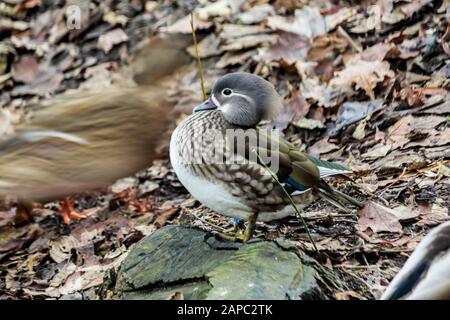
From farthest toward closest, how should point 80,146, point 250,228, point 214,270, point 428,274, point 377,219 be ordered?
point 80,146 < point 377,219 < point 250,228 < point 214,270 < point 428,274

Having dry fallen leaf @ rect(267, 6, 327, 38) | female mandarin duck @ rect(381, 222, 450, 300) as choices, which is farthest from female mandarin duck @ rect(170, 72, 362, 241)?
dry fallen leaf @ rect(267, 6, 327, 38)

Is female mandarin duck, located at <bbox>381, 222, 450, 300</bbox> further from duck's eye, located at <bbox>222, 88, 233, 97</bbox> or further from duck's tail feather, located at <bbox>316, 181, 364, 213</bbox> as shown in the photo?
duck's eye, located at <bbox>222, 88, 233, 97</bbox>

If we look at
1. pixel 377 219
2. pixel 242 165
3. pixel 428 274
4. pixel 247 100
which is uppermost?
pixel 247 100

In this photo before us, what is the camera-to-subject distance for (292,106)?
5.75 m

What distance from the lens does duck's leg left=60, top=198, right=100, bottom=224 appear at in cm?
543

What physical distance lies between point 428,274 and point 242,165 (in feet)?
3.79

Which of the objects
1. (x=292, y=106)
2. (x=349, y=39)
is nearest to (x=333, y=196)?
(x=292, y=106)

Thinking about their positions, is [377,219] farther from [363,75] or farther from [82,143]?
[82,143]

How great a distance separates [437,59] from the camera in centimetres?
557

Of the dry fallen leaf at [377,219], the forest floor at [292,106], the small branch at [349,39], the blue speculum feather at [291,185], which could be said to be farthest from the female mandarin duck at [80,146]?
the dry fallen leaf at [377,219]

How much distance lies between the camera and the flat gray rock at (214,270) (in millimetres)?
2928

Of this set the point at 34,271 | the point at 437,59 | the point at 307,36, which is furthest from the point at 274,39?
the point at 34,271

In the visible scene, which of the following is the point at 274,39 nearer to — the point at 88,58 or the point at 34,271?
the point at 88,58
